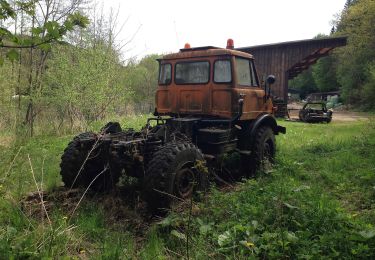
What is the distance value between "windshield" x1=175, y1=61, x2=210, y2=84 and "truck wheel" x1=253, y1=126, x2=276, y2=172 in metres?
1.60

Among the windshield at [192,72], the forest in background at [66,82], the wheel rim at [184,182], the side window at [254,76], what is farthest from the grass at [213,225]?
the forest in background at [66,82]

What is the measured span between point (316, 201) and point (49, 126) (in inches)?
443

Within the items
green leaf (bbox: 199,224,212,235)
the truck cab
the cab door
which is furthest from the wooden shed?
green leaf (bbox: 199,224,212,235)

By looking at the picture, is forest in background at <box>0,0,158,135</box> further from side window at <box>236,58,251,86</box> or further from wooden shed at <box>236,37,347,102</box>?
wooden shed at <box>236,37,347,102</box>

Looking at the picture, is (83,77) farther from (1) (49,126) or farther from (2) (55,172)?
(2) (55,172)

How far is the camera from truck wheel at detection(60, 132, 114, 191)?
5543mm

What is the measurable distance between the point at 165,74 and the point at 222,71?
1.30m

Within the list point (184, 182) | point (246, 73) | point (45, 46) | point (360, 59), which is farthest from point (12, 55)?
point (360, 59)

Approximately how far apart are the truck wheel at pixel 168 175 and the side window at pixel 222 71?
6.09 ft

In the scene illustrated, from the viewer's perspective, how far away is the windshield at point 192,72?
6.45 m

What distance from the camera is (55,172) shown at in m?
6.69

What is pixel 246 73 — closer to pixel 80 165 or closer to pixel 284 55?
pixel 80 165

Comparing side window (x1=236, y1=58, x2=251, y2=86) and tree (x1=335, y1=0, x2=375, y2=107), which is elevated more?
tree (x1=335, y1=0, x2=375, y2=107)

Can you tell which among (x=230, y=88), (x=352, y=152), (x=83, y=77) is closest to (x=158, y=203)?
(x=230, y=88)
